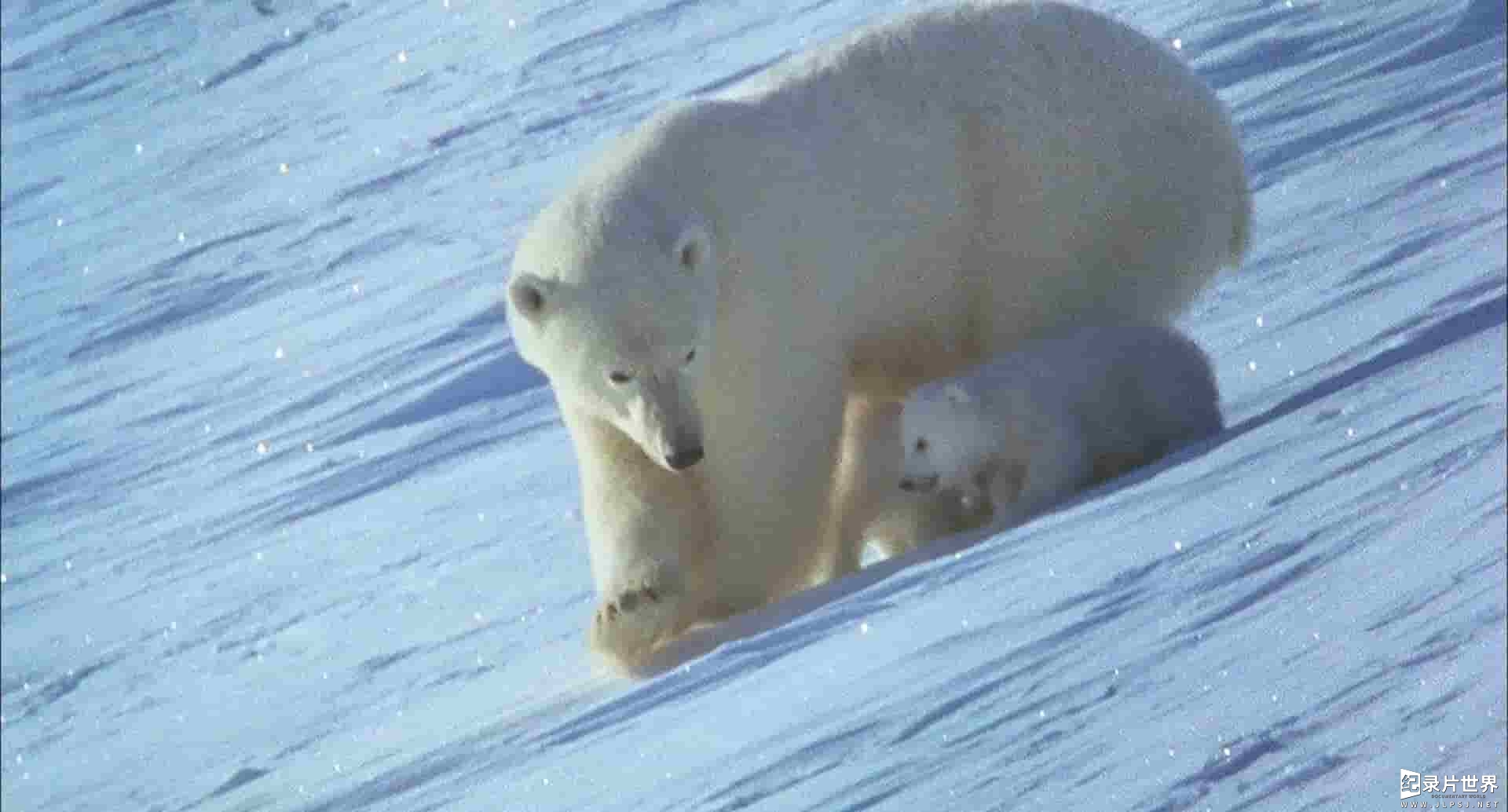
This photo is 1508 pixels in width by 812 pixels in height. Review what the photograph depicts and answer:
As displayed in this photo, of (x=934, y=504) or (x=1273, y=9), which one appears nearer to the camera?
(x=934, y=504)

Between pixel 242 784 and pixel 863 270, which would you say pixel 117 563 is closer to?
pixel 242 784

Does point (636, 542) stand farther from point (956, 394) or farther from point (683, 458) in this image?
point (956, 394)

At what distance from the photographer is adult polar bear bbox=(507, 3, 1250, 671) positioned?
4.31 meters

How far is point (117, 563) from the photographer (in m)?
8.73

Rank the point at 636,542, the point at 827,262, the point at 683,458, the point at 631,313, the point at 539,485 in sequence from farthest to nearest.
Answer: the point at 539,485, the point at 827,262, the point at 636,542, the point at 631,313, the point at 683,458

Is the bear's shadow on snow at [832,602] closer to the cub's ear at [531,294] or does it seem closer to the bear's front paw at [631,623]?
the bear's front paw at [631,623]

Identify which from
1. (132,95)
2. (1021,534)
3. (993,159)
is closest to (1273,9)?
(993,159)

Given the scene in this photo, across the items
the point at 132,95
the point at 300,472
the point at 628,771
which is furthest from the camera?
the point at 132,95

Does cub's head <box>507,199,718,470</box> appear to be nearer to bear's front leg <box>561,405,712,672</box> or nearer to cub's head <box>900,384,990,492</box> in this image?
bear's front leg <box>561,405,712,672</box>

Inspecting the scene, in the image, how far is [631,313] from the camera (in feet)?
14.0

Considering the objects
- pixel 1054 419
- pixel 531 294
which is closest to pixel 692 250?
pixel 531 294

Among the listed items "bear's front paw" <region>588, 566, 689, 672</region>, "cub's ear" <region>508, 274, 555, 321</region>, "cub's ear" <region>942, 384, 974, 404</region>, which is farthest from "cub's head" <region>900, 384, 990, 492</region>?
"cub's ear" <region>508, 274, 555, 321</region>

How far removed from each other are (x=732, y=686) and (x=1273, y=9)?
5.27 metres

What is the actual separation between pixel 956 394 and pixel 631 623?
71 centimetres
